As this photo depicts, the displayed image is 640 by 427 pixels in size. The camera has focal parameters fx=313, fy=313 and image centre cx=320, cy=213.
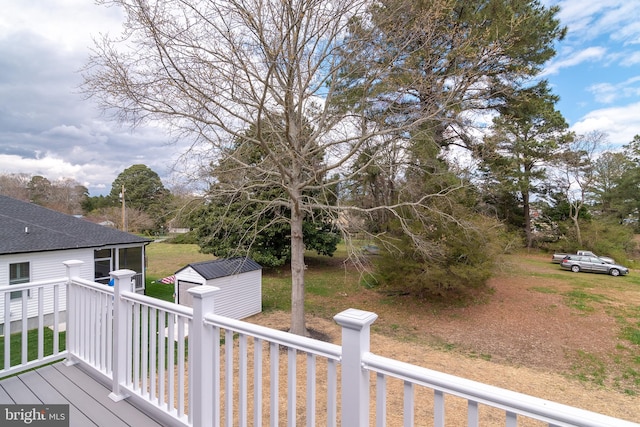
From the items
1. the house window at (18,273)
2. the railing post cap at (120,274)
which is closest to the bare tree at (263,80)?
the railing post cap at (120,274)

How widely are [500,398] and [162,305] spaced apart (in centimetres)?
194

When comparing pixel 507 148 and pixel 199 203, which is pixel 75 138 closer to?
pixel 199 203

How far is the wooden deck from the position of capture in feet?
7.21

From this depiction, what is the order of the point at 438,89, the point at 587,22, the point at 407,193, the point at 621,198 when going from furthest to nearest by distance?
the point at 621,198
the point at 587,22
the point at 407,193
the point at 438,89

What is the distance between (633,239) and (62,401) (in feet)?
81.3

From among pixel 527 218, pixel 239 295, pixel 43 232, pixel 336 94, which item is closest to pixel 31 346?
pixel 43 232

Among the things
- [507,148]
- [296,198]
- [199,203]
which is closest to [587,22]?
[507,148]

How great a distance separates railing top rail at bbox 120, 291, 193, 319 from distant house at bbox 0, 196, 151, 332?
774cm

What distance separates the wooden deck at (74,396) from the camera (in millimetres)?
2197

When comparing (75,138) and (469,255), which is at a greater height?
(75,138)

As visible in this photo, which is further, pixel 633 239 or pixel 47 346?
pixel 633 239

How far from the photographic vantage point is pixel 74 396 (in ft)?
8.08

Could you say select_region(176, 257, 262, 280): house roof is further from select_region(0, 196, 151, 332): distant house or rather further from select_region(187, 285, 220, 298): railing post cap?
select_region(187, 285, 220, 298): railing post cap

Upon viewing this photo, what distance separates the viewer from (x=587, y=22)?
395 inches
